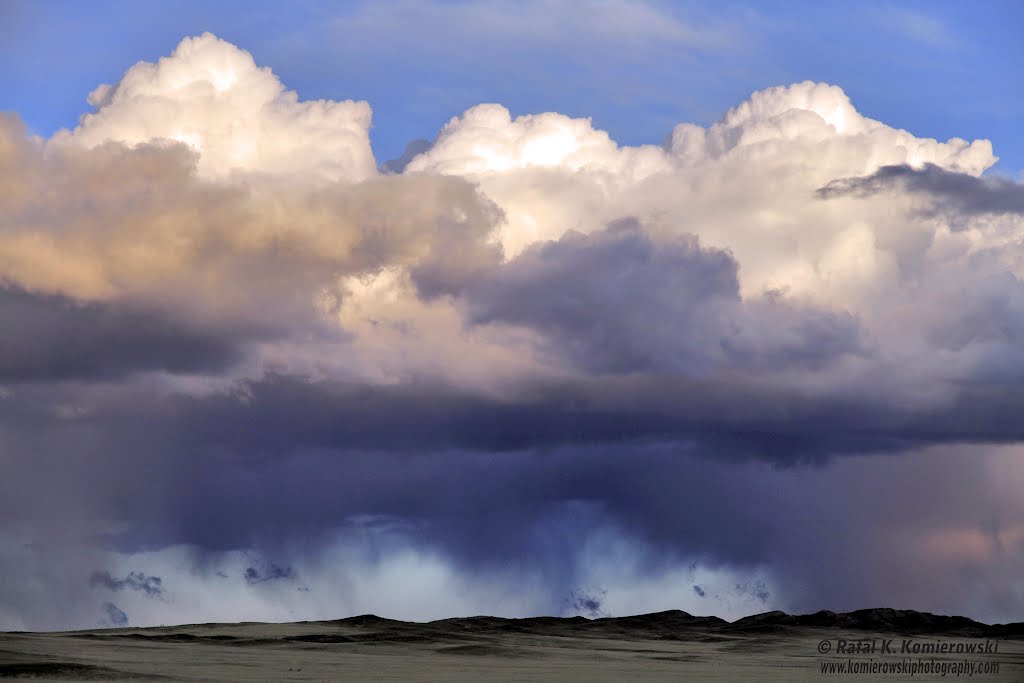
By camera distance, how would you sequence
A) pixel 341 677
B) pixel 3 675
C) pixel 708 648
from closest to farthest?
pixel 3 675 < pixel 341 677 < pixel 708 648

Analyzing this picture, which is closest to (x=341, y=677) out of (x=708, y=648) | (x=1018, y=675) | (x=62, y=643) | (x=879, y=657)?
(x=62, y=643)

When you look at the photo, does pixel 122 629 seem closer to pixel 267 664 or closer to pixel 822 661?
pixel 267 664

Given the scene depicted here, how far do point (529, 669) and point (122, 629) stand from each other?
97.6 metres

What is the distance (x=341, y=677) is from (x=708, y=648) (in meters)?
94.4

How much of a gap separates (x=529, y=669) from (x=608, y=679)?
1443 centimetres

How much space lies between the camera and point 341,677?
88875mm

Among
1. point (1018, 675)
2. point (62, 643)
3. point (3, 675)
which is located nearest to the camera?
point (3, 675)

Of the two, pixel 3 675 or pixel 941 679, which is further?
pixel 941 679

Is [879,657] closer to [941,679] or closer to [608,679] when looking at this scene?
[941,679]

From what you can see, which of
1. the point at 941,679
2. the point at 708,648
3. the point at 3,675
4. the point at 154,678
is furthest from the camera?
the point at 708,648

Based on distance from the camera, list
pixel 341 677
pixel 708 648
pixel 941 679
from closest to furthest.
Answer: pixel 341 677 → pixel 941 679 → pixel 708 648

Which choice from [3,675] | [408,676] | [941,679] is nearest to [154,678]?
[3,675]

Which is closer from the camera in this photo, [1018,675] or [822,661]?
[1018,675]

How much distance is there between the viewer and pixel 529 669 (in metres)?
105
